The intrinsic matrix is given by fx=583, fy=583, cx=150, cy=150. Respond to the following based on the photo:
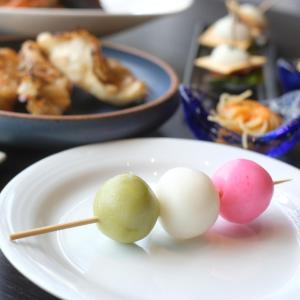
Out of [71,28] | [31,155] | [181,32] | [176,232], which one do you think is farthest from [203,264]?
[181,32]

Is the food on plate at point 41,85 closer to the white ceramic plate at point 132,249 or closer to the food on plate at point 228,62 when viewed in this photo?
the white ceramic plate at point 132,249

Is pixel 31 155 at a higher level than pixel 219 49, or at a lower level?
higher

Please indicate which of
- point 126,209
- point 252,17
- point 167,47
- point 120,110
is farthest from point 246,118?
point 252,17

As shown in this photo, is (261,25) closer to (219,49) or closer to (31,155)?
(219,49)

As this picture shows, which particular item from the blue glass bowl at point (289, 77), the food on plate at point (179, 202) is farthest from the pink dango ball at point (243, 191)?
the blue glass bowl at point (289, 77)

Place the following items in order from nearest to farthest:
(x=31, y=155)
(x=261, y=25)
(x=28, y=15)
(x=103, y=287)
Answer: (x=103, y=287)
(x=31, y=155)
(x=28, y=15)
(x=261, y=25)

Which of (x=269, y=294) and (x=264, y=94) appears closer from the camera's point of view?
(x=269, y=294)

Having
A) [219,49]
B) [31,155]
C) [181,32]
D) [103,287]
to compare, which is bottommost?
[181,32]
